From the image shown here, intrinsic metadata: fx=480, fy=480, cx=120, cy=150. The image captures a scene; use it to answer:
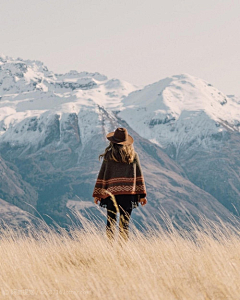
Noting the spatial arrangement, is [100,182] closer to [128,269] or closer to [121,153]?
[121,153]

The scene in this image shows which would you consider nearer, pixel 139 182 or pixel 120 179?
pixel 120 179

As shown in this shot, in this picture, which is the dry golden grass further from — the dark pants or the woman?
the woman

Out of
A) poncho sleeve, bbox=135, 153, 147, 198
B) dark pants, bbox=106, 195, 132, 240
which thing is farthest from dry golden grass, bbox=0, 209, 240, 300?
poncho sleeve, bbox=135, 153, 147, 198

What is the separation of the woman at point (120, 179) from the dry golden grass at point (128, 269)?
759mm

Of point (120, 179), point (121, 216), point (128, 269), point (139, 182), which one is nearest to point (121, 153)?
point (120, 179)

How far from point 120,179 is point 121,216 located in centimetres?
90

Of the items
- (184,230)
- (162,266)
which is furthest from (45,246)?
(162,266)

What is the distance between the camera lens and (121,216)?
10.1m

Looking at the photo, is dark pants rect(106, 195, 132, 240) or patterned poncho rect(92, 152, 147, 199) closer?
dark pants rect(106, 195, 132, 240)

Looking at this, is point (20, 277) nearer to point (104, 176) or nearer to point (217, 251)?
→ point (217, 251)

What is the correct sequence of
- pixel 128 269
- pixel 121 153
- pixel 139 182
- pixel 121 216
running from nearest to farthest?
pixel 128 269 < pixel 121 216 < pixel 121 153 < pixel 139 182

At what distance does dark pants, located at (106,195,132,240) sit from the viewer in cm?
992

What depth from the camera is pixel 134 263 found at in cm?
753

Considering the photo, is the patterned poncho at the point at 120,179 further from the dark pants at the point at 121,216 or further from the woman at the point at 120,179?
the dark pants at the point at 121,216
